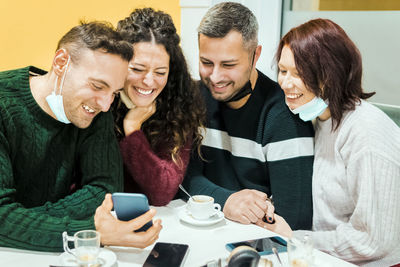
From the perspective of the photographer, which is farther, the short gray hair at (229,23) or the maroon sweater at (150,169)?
the short gray hair at (229,23)

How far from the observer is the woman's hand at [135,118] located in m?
1.77

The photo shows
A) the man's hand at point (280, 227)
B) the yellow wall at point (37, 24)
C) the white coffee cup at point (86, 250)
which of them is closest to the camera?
the white coffee cup at point (86, 250)

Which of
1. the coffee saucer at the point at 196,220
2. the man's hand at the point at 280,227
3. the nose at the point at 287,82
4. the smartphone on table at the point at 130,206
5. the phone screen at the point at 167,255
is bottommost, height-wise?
the man's hand at the point at 280,227

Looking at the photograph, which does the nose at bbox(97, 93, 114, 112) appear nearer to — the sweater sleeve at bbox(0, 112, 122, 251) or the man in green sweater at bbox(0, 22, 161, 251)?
the man in green sweater at bbox(0, 22, 161, 251)

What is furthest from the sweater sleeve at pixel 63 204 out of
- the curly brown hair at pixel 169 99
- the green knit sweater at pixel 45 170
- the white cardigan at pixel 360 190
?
the white cardigan at pixel 360 190

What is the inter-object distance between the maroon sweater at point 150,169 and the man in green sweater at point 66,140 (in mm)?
209

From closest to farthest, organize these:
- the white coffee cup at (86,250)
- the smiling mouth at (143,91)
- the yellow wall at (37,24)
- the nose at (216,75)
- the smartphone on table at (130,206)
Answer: the white coffee cup at (86,250) < the smartphone on table at (130,206) < the smiling mouth at (143,91) < the nose at (216,75) < the yellow wall at (37,24)

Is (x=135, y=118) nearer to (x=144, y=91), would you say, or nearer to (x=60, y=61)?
(x=144, y=91)

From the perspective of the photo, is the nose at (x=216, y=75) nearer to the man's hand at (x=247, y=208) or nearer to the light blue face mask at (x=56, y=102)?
the man's hand at (x=247, y=208)

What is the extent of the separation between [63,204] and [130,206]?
33 centimetres

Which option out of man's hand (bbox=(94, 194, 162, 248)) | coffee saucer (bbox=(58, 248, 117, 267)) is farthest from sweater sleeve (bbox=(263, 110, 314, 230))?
coffee saucer (bbox=(58, 248, 117, 267))

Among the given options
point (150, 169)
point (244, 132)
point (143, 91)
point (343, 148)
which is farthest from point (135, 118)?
point (343, 148)

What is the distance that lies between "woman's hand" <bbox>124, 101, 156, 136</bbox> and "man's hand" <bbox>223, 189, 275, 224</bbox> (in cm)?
51

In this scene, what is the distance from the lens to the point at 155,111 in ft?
6.18
